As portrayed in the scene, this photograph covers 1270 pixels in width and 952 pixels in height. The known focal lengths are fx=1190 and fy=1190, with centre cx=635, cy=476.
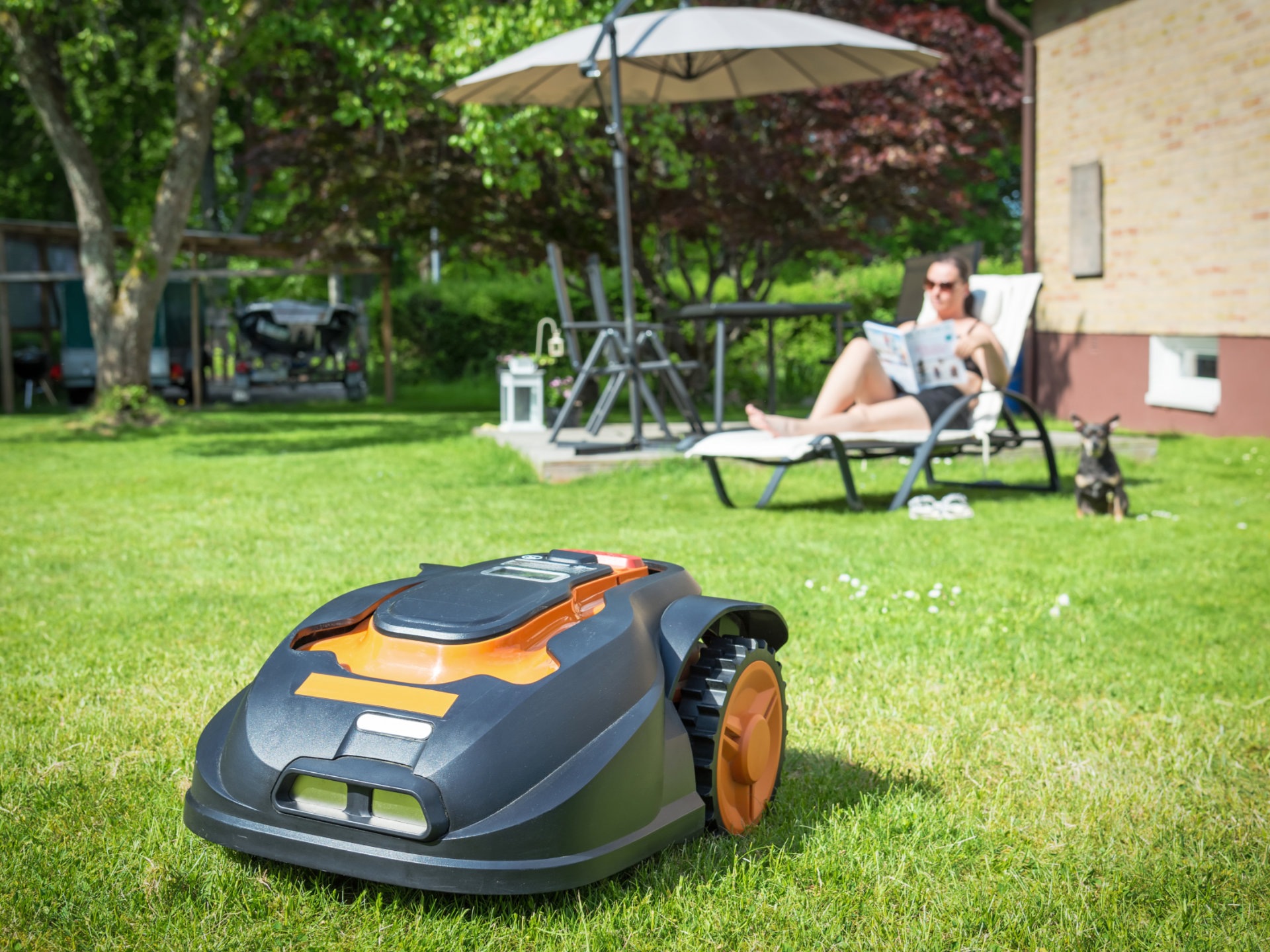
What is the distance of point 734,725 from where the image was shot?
2080 mm

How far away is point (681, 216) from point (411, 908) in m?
11.1

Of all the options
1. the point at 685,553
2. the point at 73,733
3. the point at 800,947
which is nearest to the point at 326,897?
the point at 800,947

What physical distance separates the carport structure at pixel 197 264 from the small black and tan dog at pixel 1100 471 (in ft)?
35.3

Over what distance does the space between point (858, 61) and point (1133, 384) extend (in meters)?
4.71

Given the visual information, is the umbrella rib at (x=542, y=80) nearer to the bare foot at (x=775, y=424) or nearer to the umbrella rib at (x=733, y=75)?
the umbrella rib at (x=733, y=75)

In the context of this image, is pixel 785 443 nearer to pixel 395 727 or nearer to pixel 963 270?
pixel 963 270

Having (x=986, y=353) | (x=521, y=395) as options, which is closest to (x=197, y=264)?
(x=521, y=395)

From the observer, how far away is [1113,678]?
10.3 feet

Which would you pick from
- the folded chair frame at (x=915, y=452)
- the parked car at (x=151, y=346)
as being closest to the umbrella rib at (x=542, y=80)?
the folded chair frame at (x=915, y=452)

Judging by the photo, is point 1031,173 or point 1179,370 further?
point 1031,173

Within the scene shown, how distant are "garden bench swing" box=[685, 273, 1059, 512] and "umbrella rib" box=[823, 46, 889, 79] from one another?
1.70 m

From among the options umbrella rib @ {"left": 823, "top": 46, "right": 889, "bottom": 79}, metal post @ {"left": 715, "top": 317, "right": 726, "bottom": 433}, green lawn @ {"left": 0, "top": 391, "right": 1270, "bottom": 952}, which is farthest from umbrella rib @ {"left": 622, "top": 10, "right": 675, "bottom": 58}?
green lawn @ {"left": 0, "top": 391, "right": 1270, "bottom": 952}

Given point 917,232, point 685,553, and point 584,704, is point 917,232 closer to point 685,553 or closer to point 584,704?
point 685,553

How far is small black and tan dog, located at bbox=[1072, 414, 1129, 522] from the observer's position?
5617 millimetres
